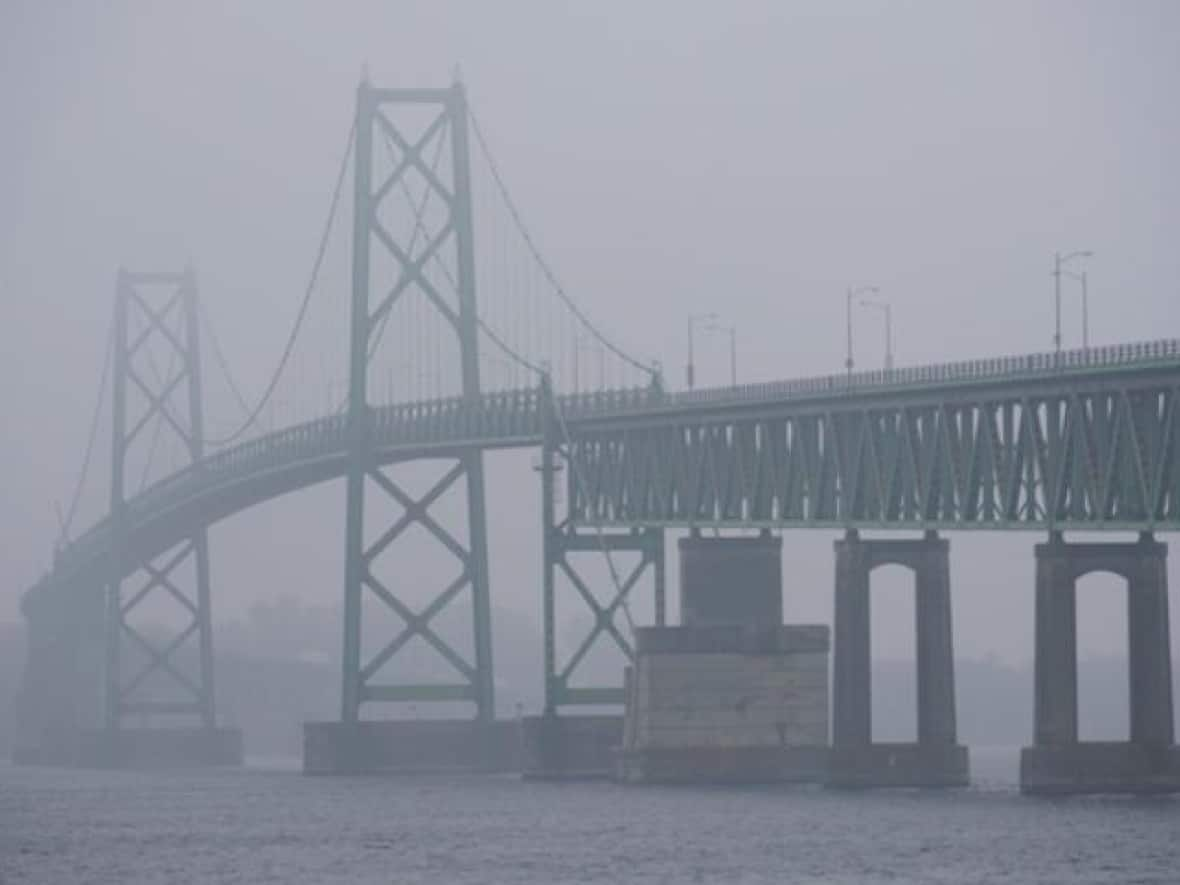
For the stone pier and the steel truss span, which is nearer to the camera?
the steel truss span

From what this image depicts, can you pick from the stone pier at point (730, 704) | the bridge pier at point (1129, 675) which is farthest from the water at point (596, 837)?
the stone pier at point (730, 704)

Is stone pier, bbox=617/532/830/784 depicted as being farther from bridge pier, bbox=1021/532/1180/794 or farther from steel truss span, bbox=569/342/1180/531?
bridge pier, bbox=1021/532/1180/794

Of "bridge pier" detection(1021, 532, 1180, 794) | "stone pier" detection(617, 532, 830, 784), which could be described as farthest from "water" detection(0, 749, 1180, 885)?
"stone pier" detection(617, 532, 830, 784)

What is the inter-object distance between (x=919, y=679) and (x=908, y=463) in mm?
6362

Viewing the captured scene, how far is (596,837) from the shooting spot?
118 meters

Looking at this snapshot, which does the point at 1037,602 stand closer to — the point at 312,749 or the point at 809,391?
the point at 809,391

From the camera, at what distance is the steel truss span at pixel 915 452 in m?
125

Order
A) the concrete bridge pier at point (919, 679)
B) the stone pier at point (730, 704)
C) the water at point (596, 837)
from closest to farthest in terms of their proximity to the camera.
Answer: the water at point (596, 837) → the concrete bridge pier at point (919, 679) → the stone pier at point (730, 704)

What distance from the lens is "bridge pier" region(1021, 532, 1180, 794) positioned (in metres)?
125

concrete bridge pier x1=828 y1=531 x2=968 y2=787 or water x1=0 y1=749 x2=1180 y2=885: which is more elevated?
concrete bridge pier x1=828 y1=531 x2=968 y2=787

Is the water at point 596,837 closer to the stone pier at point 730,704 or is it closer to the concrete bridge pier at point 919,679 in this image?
the concrete bridge pier at point 919,679

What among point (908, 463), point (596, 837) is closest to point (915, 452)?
point (908, 463)

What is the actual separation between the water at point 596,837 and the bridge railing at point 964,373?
11303 millimetres

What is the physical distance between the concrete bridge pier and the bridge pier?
7619 millimetres
